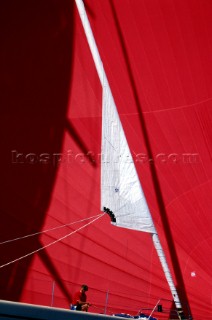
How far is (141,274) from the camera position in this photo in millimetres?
6996

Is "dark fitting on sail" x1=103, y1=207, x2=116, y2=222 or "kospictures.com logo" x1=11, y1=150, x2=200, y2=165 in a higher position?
"kospictures.com logo" x1=11, y1=150, x2=200, y2=165

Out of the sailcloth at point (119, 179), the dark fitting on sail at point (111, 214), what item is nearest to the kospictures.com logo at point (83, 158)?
the sailcloth at point (119, 179)

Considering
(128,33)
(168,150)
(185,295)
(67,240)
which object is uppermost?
(128,33)

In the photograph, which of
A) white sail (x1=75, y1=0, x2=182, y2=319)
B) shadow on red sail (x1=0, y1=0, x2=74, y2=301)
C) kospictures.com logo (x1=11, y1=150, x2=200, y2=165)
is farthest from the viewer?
kospictures.com logo (x1=11, y1=150, x2=200, y2=165)

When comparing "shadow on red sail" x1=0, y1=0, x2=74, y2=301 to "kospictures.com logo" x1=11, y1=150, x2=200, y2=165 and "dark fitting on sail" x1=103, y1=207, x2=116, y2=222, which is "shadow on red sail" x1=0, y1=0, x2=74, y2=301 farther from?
"dark fitting on sail" x1=103, y1=207, x2=116, y2=222

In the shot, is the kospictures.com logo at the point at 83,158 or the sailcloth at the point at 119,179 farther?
the kospictures.com logo at the point at 83,158

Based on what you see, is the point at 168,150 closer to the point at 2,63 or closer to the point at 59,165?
the point at 59,165

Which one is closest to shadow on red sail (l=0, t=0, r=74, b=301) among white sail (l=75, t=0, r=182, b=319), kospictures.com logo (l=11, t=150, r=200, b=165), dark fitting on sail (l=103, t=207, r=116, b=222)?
kospictures.com logo (l=11, t=150, r=200, b=165)

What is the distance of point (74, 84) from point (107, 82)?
43 centimetres

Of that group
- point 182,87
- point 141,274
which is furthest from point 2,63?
point 141,274

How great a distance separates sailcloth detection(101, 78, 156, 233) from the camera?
6.63 meters

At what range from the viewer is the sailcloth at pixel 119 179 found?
6.63 meters

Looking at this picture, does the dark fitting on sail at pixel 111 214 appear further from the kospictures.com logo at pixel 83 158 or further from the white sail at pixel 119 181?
the kospictures.com logo at pixel 83 158

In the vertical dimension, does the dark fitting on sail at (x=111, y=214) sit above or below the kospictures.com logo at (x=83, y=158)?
below
